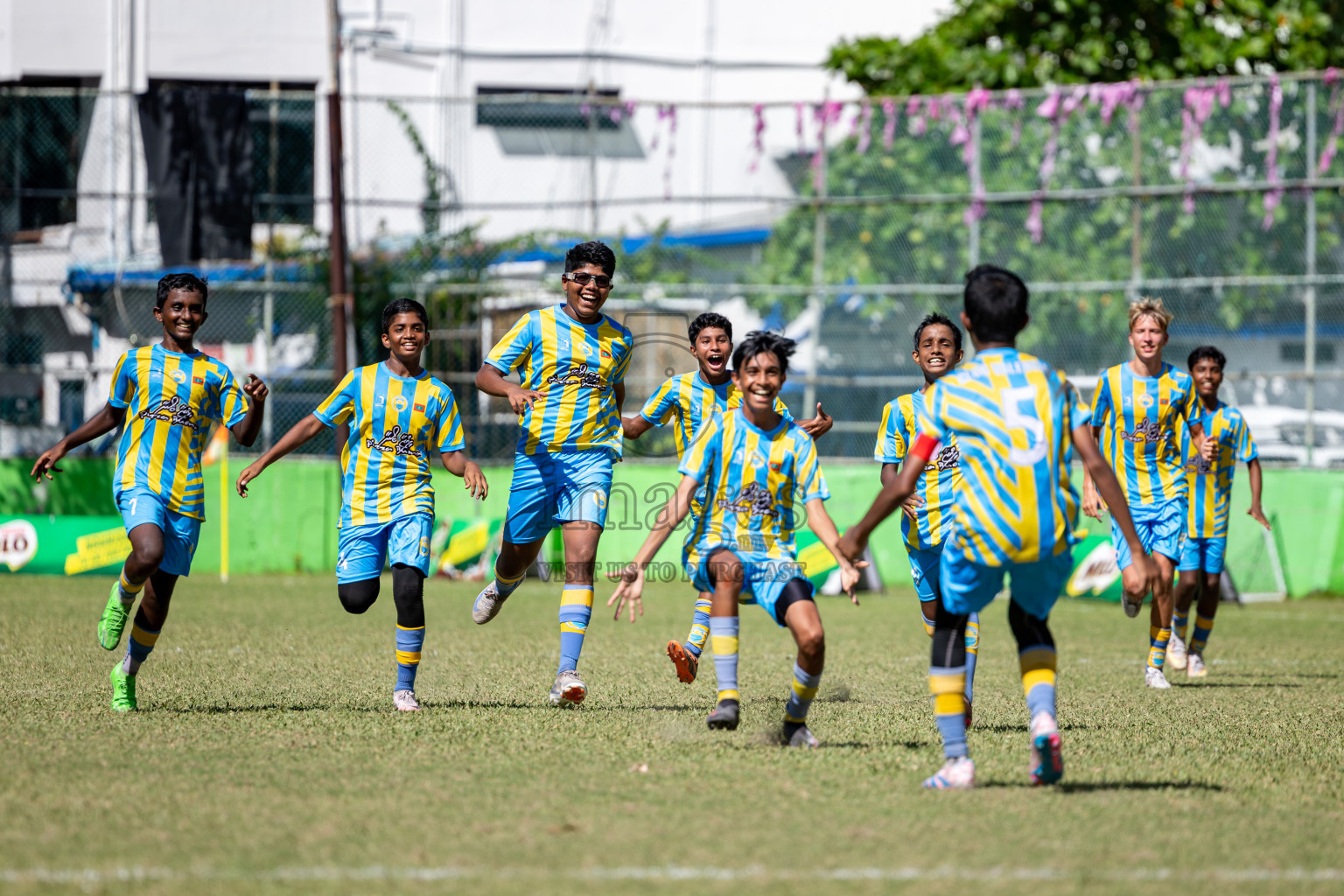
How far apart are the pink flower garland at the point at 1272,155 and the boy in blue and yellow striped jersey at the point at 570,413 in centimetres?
1117

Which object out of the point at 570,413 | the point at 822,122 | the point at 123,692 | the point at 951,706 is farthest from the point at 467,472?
the point at 822,122

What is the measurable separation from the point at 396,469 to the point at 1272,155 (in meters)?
12.4

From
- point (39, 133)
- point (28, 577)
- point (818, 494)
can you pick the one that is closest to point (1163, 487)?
point (818, 494)

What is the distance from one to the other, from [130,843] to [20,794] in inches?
34.5

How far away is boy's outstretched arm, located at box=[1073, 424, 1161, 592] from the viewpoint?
5.13 m

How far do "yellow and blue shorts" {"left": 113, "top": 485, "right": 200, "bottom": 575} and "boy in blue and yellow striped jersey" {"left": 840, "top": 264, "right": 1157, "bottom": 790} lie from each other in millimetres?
3526

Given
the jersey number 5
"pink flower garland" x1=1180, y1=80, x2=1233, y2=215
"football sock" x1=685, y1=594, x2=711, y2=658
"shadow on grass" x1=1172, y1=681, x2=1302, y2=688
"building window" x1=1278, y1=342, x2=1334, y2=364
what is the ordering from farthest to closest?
"pink flower garland" x1=1180, y1=80, x2=1233, y2=215
"building window" x1=1278, y1=342, x2=1334, y2=364
"shadow on grass" x1=1172, y1=681, x2=1302, y2=688
"football sock" x1=685, y1=594, x2=711, y2=658
the jersey number 5

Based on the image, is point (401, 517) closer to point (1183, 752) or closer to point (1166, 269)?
point (1183, 752)

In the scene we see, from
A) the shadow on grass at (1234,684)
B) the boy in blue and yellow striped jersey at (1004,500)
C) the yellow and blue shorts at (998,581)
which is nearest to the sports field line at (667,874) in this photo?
the boy in blue and yellow striped jersey at (1004,500)

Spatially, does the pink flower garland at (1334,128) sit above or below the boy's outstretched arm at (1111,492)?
above

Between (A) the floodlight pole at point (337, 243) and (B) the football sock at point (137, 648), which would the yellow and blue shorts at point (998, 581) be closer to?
(B) the football sock at point (137, 648)

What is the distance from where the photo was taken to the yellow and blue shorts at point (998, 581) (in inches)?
204

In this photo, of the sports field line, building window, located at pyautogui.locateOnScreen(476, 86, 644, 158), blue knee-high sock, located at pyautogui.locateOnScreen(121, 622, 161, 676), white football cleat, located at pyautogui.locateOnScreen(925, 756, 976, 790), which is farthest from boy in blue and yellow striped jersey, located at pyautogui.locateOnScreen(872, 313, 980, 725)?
building window, located at pyautogui.locateOnScreen(476, 86, 644, 158)

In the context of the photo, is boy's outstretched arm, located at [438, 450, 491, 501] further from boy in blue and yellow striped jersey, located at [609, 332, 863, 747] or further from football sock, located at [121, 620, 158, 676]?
football sock, located at [121, 620, 158, 676]
